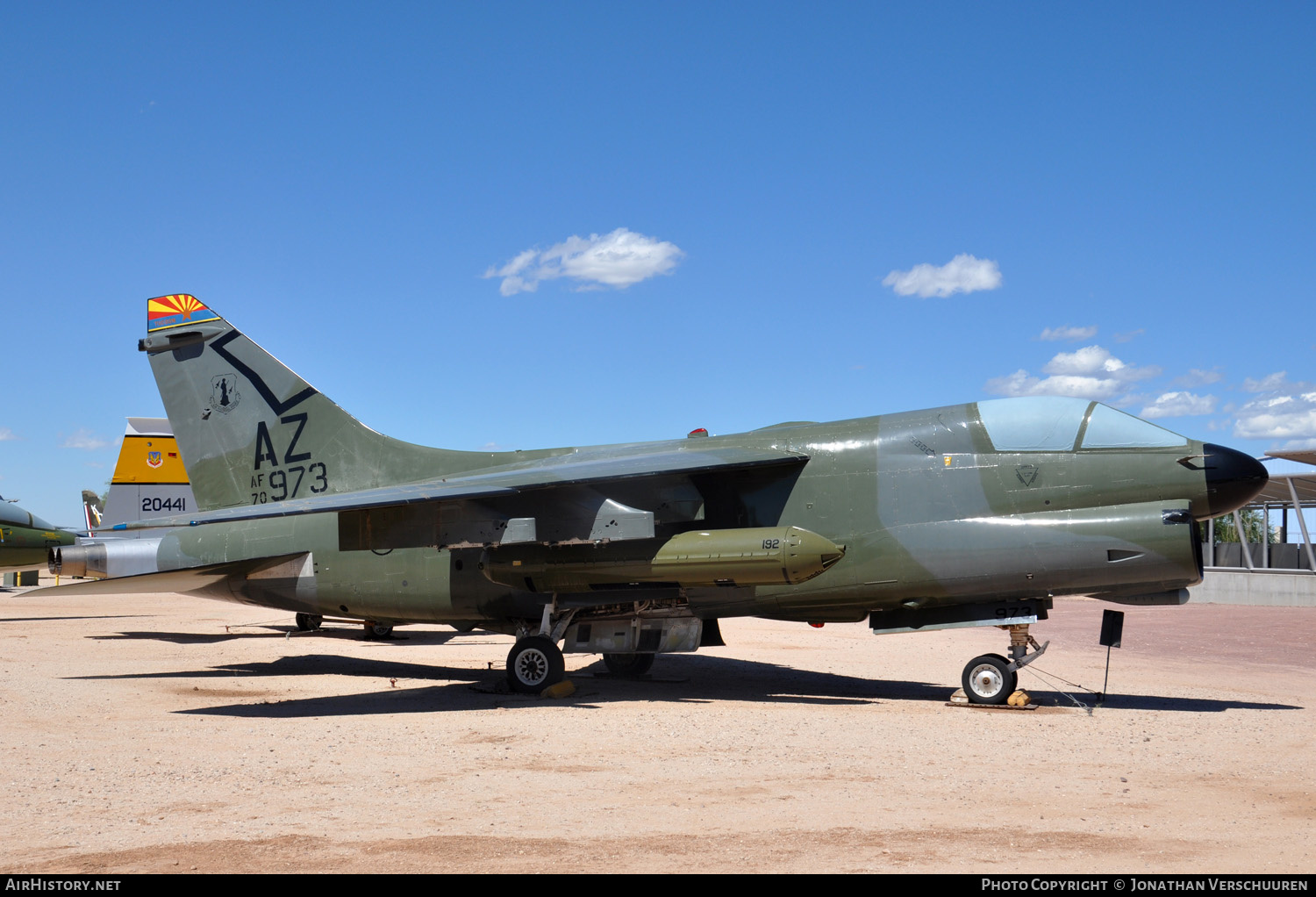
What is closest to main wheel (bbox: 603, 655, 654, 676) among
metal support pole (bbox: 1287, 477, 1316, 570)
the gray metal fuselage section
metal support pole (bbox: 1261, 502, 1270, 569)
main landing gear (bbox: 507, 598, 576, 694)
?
the gray metal fuselage section

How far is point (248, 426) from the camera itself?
16562 millimetres

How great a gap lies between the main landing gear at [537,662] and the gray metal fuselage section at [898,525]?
52 centimetres

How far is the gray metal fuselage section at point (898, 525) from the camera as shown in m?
12.0

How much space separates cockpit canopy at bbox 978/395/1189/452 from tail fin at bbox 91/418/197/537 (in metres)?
22.2

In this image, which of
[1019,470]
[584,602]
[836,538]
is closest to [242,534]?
[584,602]

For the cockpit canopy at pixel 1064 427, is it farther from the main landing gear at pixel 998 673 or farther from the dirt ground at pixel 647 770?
the dirt ground at pixel 647 770

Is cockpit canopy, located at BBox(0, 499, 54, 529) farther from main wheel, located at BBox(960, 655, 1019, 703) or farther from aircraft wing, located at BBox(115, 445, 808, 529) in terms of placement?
main wheel, located at BBox(960, 655, 1019, 703)

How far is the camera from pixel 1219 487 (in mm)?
11836

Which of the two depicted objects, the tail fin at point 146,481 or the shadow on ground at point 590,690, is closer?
the shadow on ground at point 590,690

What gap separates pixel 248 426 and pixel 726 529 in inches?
334

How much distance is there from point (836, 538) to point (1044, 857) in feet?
23.4
